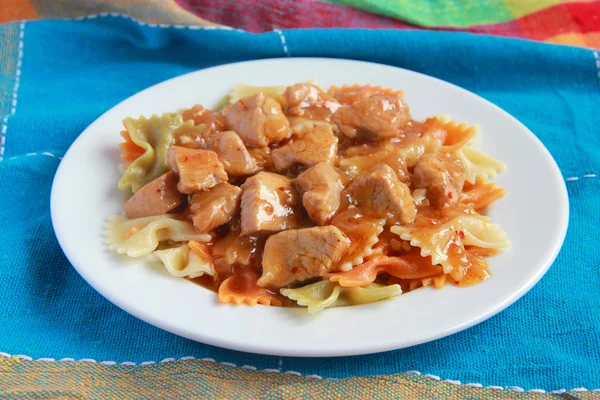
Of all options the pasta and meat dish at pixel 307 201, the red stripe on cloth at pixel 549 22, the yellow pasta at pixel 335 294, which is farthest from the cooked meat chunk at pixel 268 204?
the red stripe on cloth at pixel 549 22

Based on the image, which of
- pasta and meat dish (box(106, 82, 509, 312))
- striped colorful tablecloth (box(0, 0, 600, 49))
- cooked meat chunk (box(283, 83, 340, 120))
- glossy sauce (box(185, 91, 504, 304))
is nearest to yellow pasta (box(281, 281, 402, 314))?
pasta and meat dish (box(106, 82, 509, 312))

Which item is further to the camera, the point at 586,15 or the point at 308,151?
the point at 586,15

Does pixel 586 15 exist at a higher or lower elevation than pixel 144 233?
higher

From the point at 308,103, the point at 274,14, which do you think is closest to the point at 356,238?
the point at 308,103

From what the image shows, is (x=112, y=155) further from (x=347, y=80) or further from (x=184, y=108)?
(x=347, y=80)

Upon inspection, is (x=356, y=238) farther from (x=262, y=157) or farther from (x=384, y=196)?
(x=262, y=157)

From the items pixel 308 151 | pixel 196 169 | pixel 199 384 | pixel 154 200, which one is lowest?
pixel 199 384

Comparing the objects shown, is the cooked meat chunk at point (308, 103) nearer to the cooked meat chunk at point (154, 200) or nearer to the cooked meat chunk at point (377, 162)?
the cooked meat chunk at point (377, 162)
